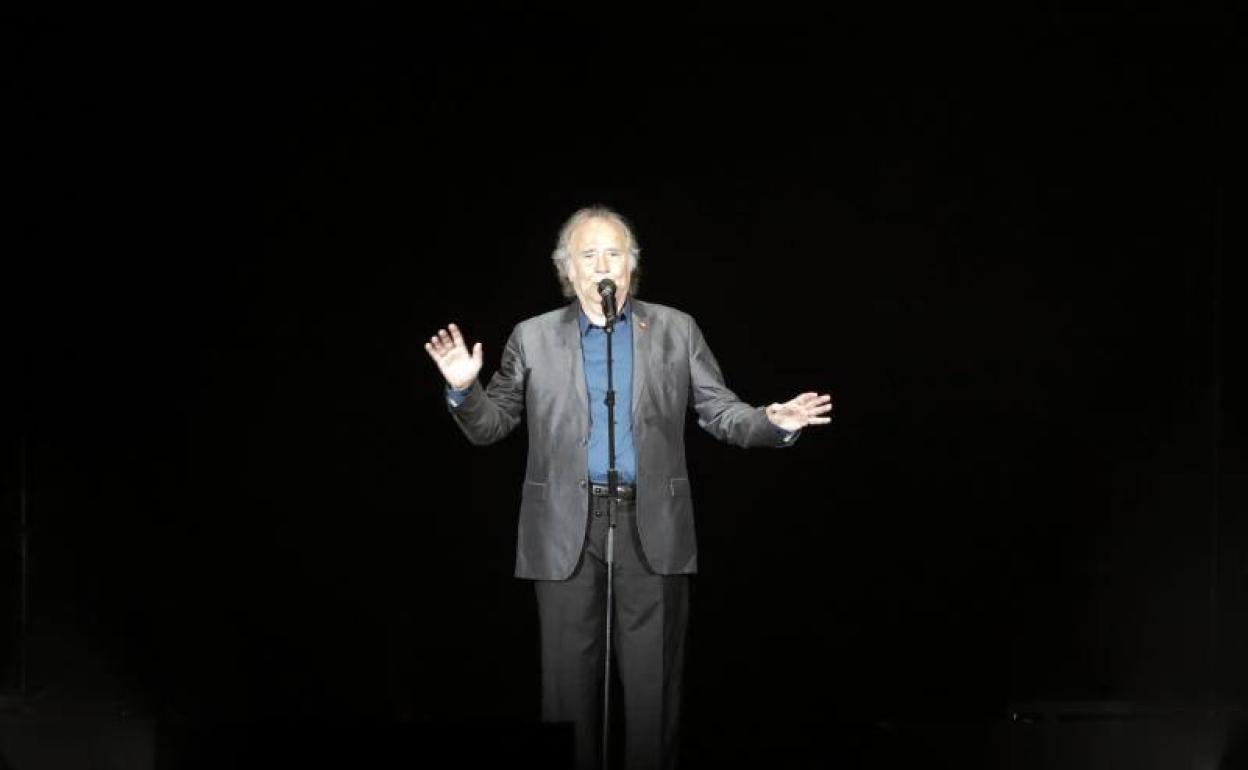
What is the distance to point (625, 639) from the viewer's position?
3539 mm

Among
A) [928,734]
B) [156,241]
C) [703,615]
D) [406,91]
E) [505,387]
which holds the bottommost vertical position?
[928,734]

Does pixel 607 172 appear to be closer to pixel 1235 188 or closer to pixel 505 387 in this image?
pixel 505 387

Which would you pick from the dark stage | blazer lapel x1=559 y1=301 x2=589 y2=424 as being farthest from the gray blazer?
the dark stage

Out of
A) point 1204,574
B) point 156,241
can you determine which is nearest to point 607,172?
point 156,241

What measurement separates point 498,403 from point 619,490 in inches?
17.5

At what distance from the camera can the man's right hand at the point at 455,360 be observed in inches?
135

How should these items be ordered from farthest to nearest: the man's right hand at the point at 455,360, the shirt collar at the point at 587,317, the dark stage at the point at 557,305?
the dark stage at the point at 557,305 → the shirt collar at the point at 587,317 → the man's right hand at the point at 455,360

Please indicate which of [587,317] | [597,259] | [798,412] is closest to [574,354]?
[587,317]

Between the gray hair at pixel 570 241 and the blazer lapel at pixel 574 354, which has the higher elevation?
the gray hair at pixel 570 241

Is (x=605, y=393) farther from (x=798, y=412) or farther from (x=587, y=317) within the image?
(x=798, y=412)

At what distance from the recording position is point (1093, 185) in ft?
15.1

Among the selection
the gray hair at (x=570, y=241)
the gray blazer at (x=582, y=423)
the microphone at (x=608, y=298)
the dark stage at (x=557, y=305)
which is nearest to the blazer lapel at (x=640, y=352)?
the gray blazer at (x=582, y=423)

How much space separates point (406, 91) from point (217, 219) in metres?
0.75

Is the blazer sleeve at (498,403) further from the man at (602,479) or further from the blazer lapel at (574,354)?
the blazer lapel at (574,354)
